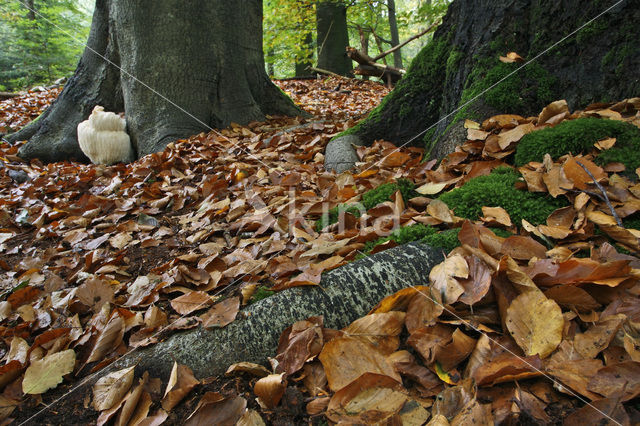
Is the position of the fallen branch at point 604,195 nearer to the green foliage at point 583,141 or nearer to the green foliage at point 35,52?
the green foliage at point 583,141

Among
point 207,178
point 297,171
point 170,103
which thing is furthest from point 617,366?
point 170,103

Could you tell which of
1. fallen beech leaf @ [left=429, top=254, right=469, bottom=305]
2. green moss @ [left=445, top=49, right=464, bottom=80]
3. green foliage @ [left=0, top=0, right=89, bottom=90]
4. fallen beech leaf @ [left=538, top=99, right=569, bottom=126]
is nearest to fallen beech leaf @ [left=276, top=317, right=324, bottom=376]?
fallen beech leaf @ [left=429, top=254, right=469, bottom=305]

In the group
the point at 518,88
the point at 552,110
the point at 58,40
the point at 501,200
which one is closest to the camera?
the point at 501,200

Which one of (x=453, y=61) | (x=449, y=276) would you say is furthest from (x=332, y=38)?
(x=449, y=276)

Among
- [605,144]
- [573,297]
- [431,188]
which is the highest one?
[605,144]

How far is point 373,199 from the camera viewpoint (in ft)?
7.09

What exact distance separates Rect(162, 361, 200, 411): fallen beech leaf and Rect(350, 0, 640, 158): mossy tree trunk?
206cm

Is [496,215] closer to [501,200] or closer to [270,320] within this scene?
[501,200]

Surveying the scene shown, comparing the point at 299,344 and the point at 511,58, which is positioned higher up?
the point at 511,58

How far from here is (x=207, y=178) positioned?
3365 mm

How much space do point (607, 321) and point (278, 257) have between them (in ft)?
4.19

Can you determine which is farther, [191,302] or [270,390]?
[191,302]

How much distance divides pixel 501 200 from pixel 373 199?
697mm

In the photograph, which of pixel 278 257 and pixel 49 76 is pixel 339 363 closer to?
pixel 278 257
